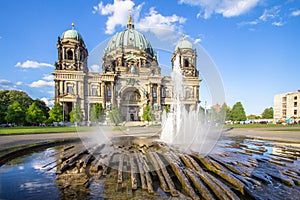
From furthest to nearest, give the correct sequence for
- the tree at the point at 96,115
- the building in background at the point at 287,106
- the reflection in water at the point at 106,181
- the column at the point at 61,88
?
the building in background at the point at 287,106
the column at the point at 61,88
the tree at the point at 96,115
the reflection in water at the point at 106,181

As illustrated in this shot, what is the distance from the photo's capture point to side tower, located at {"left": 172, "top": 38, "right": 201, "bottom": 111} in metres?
9.73

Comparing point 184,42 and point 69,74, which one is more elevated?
point 69,74

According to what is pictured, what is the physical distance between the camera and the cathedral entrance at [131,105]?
55522 mm

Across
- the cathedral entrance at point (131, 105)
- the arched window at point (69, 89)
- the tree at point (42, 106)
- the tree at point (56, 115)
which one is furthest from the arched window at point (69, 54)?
the cathedral entrance at point (131, 105)

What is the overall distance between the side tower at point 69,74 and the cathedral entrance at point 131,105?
1339 cm

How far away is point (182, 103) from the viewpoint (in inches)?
742

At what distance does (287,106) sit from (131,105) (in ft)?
260

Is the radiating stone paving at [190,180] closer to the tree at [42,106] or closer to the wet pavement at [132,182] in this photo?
the wet pavement at [132,182]

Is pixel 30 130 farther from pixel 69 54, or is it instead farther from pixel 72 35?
pixel 72 35

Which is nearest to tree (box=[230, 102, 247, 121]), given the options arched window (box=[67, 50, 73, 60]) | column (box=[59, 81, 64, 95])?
column (box=[59, 81, 64, 95])

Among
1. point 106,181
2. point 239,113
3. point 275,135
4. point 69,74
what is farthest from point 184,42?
point 239,113

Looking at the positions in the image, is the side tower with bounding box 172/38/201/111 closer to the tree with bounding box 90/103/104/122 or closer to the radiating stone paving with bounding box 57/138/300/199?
the radiating stone paving with bounding box 57/138/300/199

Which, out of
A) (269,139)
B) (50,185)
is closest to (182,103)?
Result: (269,139)

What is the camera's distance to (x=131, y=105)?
6016 cm
